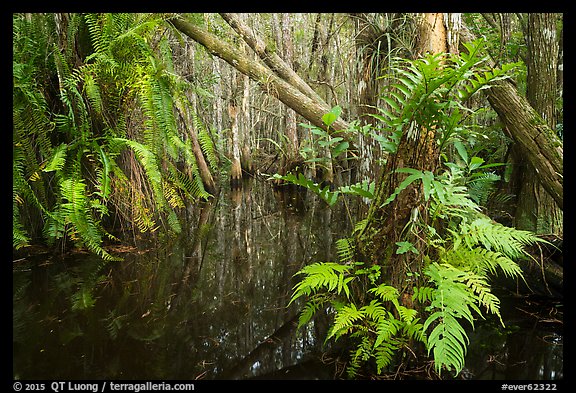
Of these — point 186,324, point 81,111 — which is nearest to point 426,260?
point 186,324

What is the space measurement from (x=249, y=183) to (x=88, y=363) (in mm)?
8881

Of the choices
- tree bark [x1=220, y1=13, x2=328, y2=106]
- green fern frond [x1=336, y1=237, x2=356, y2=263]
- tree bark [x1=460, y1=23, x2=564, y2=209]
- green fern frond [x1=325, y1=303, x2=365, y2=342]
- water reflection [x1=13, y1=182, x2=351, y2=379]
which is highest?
tree bark [x1=220, y1=13, x2=328, y2=106]

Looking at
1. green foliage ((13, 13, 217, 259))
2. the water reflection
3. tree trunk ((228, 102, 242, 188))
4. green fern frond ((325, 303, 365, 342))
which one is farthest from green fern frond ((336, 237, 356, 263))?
tree trunk ((228, 102, 242, 188))

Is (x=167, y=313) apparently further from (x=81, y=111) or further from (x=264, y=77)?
(x=264, y=77)

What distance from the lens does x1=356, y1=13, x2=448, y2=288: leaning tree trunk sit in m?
2.05

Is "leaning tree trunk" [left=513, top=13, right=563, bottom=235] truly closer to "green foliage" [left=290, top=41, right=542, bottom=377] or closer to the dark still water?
the dark still water

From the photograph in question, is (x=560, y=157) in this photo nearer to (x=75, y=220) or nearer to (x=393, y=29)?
(x=393, y=29)

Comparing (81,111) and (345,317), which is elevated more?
(81,111)

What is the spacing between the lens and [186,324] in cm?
276

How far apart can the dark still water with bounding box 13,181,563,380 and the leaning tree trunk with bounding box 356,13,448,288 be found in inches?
29.6

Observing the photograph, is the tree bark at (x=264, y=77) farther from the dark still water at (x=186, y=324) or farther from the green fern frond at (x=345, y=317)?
the green fern frond at (x=345, y=317)

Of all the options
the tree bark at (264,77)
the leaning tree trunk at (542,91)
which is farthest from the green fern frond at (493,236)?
the tree bark at (264,77)

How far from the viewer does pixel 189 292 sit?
331 centimetres

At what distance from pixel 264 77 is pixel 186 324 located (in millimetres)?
2528
